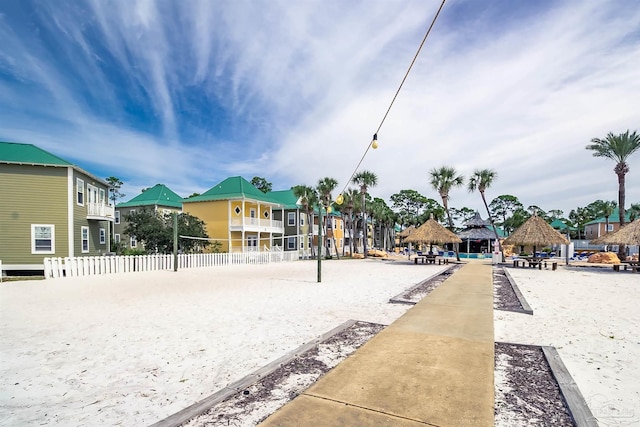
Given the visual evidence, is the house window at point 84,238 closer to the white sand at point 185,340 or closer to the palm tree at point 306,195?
the white sand at point 185,340

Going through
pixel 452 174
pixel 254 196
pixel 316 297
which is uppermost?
pixel 452 174

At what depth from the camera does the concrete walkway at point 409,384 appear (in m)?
3.23

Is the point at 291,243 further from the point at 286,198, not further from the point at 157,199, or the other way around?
the point at 157,199

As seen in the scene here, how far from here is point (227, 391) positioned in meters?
3.81

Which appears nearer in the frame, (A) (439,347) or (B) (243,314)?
(A) (439,347)

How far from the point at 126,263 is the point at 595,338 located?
19.2 meters

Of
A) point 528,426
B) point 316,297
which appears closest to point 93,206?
point 316,297

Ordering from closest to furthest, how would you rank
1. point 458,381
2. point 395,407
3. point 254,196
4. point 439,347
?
1. point 395,407
2. point 458,381
3. point 439,347
4. point 254,196

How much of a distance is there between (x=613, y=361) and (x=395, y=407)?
3850 millimetres

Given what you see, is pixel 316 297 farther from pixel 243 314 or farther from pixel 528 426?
pixel 528 426

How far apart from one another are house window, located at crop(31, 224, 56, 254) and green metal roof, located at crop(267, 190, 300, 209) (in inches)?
866

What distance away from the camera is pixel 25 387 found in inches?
165

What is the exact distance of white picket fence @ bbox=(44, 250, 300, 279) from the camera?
15.6 metres

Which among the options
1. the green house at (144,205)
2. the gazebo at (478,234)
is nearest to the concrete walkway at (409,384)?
the green house at (144,205)
